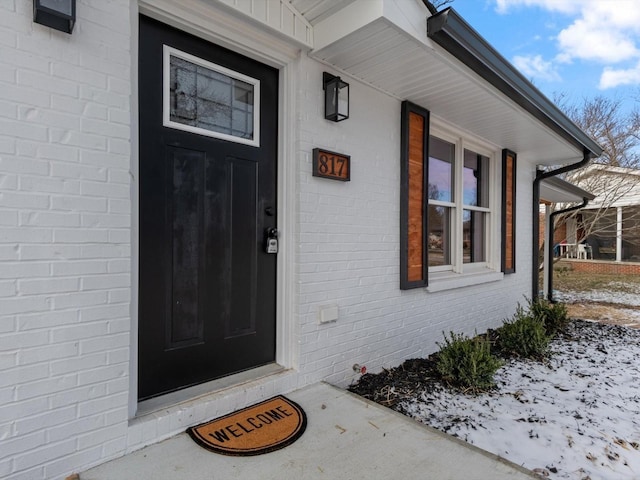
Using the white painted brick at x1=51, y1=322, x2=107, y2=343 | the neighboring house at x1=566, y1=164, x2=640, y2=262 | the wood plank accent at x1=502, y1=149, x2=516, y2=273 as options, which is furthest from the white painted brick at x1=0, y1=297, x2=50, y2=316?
the neighboring house at x1=566, y1=164, x2=640, y2=262

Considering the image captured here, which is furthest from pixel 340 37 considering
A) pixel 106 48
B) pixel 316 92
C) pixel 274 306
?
pixel 274 306

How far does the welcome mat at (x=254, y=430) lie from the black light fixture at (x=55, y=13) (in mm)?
1942

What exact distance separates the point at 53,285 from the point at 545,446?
266 centimetres

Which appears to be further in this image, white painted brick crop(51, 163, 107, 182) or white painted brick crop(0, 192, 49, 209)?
white painted brick crop(51, 163, 107, 182)

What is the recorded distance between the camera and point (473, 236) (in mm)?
4785

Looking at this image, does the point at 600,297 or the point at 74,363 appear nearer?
the point at 74,363

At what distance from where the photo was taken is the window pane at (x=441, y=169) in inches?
158

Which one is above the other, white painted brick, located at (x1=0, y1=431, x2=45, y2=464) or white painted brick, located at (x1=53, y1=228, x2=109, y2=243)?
white painted brick, located at (x1=53, y1=228, x2=109, y2=243)

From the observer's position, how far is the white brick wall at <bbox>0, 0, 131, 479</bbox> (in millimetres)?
1455

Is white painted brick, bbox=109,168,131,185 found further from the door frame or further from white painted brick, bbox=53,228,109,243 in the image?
white painted brick, bbox=53,228,109,243

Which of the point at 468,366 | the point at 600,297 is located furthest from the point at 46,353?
the point at 600,297

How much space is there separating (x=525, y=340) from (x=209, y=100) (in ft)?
11.8

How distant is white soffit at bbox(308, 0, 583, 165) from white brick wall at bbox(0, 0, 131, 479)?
1228mm

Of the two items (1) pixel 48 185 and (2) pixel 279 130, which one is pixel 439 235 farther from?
(1) pixel 48 185
